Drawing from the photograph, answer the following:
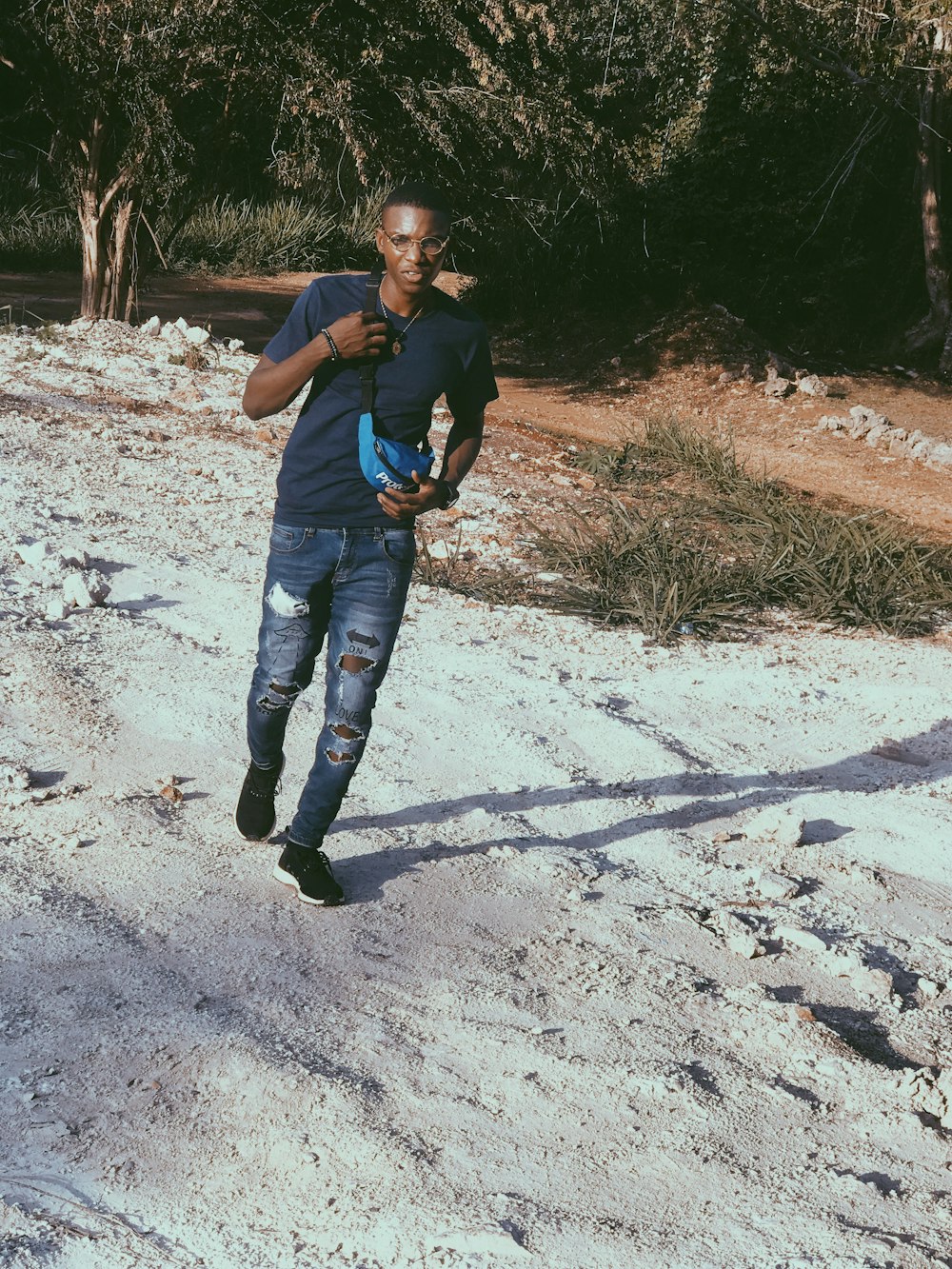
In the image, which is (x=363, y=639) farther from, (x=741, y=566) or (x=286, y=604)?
(x=741, y=566)

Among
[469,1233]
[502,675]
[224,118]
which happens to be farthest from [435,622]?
[224,118]

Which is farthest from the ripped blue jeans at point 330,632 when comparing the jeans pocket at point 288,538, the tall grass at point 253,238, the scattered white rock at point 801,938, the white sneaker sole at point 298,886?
the tall grass at point 253,238

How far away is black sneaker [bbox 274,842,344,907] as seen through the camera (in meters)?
3.41

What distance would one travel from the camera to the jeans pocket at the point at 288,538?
3.13 metres

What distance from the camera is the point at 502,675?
547cm

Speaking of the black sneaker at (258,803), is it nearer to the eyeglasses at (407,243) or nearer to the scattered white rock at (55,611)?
the eyeglasses at (407,243)

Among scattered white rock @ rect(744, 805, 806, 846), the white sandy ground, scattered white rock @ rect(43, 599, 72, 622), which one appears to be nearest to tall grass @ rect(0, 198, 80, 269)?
the white sandy ground

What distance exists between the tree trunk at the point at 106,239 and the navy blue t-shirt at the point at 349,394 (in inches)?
372

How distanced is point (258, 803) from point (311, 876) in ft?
1.05

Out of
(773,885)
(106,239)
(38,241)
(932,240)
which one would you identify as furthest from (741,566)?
(38,241)

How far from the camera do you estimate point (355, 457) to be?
306 centimetres

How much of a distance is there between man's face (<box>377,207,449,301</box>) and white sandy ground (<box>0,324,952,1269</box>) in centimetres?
158

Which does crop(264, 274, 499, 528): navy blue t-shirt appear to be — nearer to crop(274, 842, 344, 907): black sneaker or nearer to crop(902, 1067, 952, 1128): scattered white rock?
crop(274, 842, 344, 907): black sneaker

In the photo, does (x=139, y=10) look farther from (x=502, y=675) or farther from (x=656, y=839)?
(x=656, y=839)
